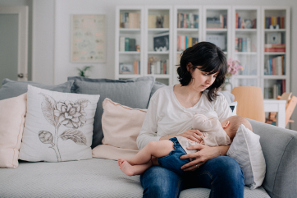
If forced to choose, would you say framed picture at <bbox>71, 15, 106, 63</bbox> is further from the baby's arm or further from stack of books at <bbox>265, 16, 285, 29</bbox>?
the baby's arm

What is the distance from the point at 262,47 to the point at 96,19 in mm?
2709

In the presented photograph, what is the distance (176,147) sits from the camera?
3.59 ft

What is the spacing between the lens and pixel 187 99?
1.36 meters

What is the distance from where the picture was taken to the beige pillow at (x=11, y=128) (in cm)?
128

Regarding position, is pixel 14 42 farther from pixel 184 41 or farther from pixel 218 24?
pixel 218 24

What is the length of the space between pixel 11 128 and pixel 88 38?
9.79 ft

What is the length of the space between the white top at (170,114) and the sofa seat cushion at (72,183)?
0.82 ft

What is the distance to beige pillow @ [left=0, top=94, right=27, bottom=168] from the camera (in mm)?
1279

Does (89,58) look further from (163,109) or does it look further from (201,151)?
(201,151)

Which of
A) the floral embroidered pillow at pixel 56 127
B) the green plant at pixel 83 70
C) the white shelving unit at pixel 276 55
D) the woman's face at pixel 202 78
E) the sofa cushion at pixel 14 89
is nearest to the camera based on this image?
the woman's face at pixel 202 78

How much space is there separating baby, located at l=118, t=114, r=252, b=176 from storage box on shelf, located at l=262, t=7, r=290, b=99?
298 centimetres

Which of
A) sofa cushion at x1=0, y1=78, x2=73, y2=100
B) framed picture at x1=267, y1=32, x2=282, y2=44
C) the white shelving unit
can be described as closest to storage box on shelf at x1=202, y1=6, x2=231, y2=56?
the white shelving unit

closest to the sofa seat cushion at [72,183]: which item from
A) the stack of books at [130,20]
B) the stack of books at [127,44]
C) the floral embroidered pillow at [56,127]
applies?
the floral embroidered pillow at [56,127]

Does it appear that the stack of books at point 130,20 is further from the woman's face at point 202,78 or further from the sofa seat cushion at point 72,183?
the sofa seat cushion at point 72,183
